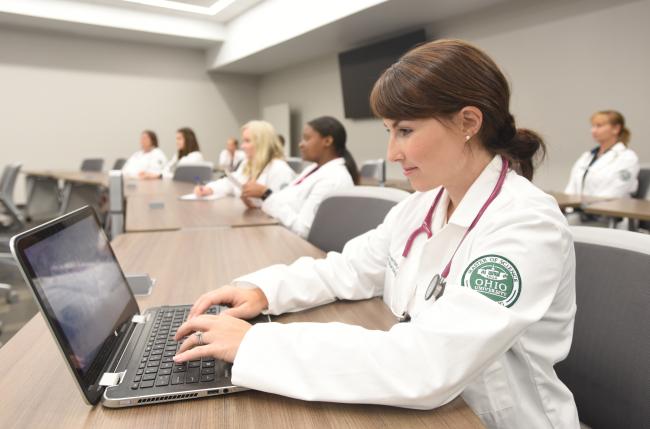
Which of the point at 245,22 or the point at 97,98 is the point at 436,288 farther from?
the point at 97,98

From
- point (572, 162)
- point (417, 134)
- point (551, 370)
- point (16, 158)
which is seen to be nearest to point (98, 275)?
point (417, 134)

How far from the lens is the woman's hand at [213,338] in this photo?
2.10 ft

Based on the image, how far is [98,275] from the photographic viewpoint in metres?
0.76

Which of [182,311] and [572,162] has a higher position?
[182,311]

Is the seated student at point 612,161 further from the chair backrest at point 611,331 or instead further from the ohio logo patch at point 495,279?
the ohio logo patch at point 495,279

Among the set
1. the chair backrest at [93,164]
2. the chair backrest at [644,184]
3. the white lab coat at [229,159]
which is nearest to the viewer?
the chair backrest at [644,184]

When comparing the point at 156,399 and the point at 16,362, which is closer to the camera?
the point at 156,399

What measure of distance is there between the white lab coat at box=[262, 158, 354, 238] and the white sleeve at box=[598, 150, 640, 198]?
2353 millimetres

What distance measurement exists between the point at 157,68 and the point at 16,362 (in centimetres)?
806

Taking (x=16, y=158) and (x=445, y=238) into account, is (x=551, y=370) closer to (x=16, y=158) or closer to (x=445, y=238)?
(x=445, y=238)

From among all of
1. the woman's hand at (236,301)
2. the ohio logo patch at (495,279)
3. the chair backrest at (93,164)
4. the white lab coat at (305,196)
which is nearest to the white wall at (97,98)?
the chair backrest at (93,164)

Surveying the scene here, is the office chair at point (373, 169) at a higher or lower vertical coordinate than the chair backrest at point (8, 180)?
lower

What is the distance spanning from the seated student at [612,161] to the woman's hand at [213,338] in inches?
146

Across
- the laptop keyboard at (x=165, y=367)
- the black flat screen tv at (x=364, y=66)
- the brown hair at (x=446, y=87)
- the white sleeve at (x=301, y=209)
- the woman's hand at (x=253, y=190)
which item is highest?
the black flat screen tv at (x=364, y=66)
